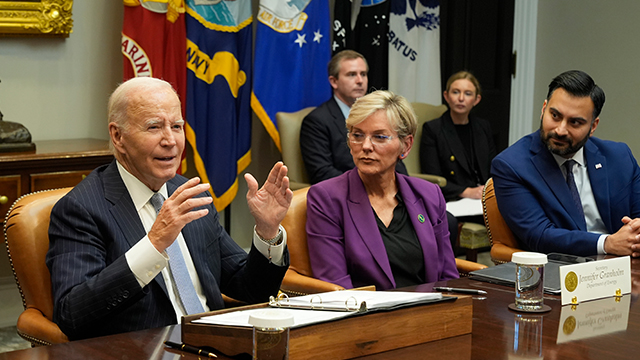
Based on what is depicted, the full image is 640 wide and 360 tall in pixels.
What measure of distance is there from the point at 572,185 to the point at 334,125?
1.96 m

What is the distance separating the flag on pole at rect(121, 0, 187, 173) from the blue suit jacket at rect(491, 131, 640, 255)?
7.13 ft

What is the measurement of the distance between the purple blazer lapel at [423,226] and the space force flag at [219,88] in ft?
7.04

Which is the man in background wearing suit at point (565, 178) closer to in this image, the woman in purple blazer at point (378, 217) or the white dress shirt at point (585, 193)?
the white dress shirt at point (585, 193)

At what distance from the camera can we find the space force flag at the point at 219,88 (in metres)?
4.43

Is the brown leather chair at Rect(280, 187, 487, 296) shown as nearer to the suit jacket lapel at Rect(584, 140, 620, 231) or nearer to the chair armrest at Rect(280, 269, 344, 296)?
the chair armrest at Rect(280, 269, 344, 296)

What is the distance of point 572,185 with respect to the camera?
291 cm

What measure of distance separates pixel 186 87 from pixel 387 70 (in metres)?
1.64

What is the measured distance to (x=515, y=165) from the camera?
2.87 m

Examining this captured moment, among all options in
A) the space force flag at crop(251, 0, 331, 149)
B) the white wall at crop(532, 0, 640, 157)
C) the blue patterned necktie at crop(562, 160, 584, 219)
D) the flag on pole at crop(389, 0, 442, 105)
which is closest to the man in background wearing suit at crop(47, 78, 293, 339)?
the blue patterned necktie at crop(562, 160, 584, 219)

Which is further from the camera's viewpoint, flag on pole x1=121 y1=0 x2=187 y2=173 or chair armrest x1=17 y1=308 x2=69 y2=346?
flag on pole x1=121 y1=0 x2=187 y2=173

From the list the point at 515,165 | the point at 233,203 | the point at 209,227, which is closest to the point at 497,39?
the point at 233,203

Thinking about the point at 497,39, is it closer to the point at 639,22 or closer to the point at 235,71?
the point at 639,22

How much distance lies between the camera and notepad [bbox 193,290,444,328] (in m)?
1.39

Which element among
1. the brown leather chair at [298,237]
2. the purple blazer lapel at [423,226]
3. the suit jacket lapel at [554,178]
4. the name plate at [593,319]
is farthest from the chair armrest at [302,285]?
the suit jacket lapel at [554,178]
